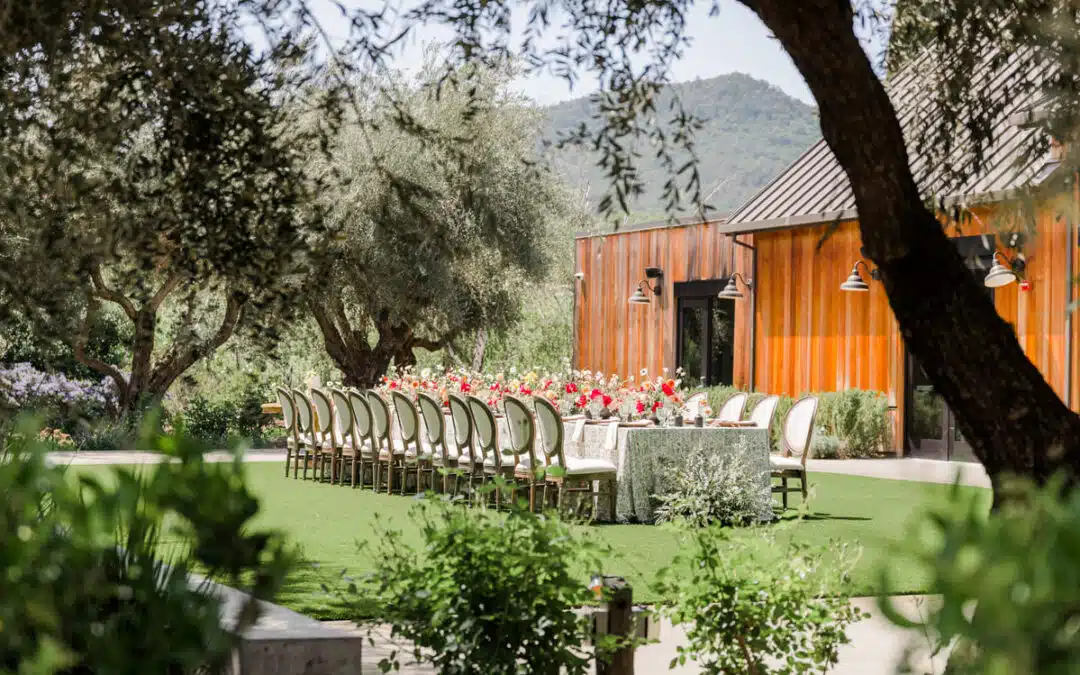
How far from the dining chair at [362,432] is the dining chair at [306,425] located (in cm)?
98

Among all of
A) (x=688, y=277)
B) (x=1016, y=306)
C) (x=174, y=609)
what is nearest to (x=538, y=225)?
(x=688, y=277)

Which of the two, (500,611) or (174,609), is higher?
(174,609)

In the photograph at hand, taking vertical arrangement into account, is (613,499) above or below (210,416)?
below

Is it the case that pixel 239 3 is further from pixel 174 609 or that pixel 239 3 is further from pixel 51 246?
pixel 174 609

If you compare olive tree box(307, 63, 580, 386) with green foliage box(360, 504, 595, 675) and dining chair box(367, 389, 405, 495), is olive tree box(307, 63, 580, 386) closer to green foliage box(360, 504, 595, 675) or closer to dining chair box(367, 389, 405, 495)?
dining chair box(367, 389, 405, 495)

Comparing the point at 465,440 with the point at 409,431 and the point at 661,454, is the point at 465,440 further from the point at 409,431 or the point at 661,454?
the point at 661,454

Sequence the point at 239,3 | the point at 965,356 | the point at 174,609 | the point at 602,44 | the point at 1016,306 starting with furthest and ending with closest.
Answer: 1. the point at 1016,306
2. the point at 602,44
3. the point at 239,3
4. the point at 965,356
5. the point at 174,609

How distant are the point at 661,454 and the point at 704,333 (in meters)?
9.77

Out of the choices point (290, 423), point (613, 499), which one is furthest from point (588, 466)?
point (290, 423)

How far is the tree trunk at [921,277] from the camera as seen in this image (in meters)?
2.89

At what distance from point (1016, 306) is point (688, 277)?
5.81 m

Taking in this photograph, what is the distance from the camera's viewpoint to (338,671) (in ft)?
11.1

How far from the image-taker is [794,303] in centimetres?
1716

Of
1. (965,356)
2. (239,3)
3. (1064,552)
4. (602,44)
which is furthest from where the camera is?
(602,44)
